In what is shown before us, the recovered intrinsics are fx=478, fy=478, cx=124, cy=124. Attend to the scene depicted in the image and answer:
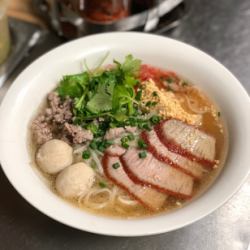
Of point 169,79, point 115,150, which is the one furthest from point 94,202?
point 169,79

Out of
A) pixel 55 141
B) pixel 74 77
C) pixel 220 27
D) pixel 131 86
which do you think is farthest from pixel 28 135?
pixel 220 27

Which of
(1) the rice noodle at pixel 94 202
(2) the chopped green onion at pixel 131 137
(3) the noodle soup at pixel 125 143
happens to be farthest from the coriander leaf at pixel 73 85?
(1) the rice noodle at pixel 94 202

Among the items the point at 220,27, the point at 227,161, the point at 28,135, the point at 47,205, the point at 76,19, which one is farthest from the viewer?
the point at 220,27

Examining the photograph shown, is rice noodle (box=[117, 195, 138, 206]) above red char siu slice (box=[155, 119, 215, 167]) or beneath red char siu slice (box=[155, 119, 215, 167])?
beneath

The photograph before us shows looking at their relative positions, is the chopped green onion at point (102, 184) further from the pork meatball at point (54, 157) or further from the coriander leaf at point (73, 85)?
the coriander leaf at point (73, 85)

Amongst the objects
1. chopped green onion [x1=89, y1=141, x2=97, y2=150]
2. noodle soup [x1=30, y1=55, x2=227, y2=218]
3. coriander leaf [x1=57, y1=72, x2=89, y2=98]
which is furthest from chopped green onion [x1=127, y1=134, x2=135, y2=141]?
coriander leaf [x1=57, y1=72, x2=89, y2=98]

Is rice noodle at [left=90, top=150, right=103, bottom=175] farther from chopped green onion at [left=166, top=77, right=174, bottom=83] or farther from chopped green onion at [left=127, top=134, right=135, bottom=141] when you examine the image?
chopped green onion at [left=166, top=77, right=174, bottom=83]

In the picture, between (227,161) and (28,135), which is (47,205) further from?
(227,161)
